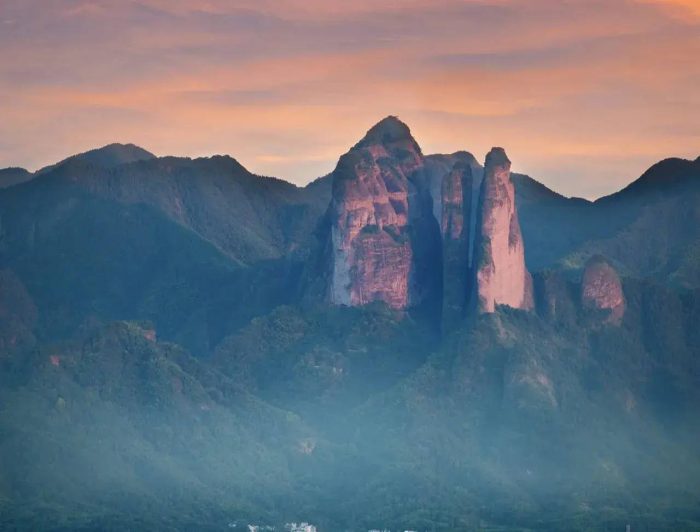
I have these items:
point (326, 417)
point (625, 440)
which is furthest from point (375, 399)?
point (625, 440)

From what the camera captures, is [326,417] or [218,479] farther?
[326,417]

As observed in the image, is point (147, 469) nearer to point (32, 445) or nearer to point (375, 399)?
point (32, 445)

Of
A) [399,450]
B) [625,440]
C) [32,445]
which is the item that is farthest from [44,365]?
[625,440]

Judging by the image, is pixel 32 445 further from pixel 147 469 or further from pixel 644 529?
pixel 644 529

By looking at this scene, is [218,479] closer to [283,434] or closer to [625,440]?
[283,434]

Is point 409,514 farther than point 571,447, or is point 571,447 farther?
point 571,447

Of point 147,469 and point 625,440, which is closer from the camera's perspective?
point 147,469
